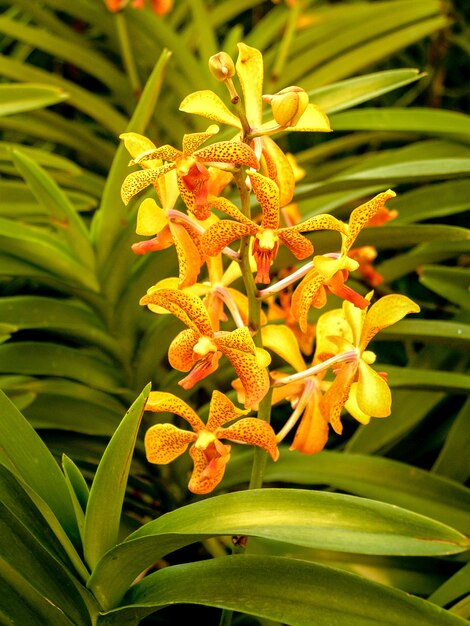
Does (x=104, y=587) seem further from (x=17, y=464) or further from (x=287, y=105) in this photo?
(x=287, y=105)

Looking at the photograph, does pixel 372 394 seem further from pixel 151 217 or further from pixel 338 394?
pixel 151 217

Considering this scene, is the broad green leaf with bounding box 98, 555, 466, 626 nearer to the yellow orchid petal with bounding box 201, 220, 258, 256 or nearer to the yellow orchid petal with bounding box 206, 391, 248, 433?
the yellow orchid petal with bounding box 206, 391, 248, 433

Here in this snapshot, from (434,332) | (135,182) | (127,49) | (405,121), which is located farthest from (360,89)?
(127,49)

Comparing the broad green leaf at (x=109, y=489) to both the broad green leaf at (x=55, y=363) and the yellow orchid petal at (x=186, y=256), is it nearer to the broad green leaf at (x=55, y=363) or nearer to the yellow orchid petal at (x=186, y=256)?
the yellow orchid petal at (x=186, y=256)

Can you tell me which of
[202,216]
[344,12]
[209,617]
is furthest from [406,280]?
[202,216]

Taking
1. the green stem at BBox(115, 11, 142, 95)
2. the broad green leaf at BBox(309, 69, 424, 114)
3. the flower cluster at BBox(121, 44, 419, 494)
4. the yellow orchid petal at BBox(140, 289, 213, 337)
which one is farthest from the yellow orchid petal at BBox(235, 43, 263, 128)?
the green stem at BBox(115, 11, 142, 95)

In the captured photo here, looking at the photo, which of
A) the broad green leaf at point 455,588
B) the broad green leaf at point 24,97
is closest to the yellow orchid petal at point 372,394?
the broad green leaf at point 455,588

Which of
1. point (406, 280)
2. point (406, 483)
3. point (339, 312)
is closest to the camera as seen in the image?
point (339, 312)
